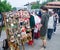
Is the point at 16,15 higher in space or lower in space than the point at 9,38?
higher

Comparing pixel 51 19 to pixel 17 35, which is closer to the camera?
pixel 17 35

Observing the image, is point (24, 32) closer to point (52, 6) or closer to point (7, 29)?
point (7, 29)

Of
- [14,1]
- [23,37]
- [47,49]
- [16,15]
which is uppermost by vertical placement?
[16,15]

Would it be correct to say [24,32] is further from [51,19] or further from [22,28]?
[51,19]

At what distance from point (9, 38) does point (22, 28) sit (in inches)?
21.3

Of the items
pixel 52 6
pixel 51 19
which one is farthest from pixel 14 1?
pixel 51 19

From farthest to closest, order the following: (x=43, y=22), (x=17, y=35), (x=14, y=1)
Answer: (x=14, y=1) → (x=43, y=22) → (x=17, y=35)

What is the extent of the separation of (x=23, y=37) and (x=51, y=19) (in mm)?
4980

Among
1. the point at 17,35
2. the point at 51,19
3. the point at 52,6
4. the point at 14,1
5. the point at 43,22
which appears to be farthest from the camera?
the point at 14,1

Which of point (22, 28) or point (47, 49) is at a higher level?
point (22, 28)

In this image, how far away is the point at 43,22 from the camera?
11.2 m

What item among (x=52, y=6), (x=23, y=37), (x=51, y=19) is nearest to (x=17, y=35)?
(x=23, y=37)

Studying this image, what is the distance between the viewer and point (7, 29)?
9.29 metres

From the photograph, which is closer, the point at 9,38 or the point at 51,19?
the point at 9,38
